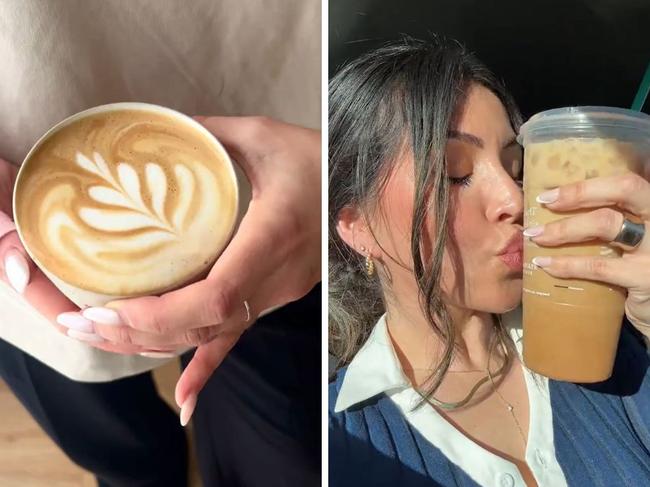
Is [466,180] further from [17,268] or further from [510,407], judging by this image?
[17,268]

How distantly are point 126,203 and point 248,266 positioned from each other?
0.27 feet

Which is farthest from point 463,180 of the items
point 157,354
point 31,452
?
point 31,452

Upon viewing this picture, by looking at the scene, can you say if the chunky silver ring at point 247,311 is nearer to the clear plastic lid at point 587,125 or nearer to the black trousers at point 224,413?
the black trousers at point 224,413

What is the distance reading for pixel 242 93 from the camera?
47 cm

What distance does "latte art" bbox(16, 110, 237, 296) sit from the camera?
0.40m

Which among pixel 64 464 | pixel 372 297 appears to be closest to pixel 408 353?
pixel 372 297

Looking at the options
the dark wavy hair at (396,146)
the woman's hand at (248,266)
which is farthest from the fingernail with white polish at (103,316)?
the dark wavy hair at (396,146)

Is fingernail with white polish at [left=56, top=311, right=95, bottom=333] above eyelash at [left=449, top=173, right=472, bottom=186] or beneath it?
beneath

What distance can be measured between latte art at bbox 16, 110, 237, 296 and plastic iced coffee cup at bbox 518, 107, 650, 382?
18 cm

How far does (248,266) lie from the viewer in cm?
42

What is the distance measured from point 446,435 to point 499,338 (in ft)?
0.22

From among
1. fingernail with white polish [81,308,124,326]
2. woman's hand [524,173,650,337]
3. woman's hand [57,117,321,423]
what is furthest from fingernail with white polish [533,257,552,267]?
fingernail with white polish [81,308,124,326]

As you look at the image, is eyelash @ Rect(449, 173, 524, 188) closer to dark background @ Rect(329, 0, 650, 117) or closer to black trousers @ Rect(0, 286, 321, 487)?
dark background @ Rect(329, 0, 650, 117)

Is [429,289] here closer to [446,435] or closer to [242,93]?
[446,435]
